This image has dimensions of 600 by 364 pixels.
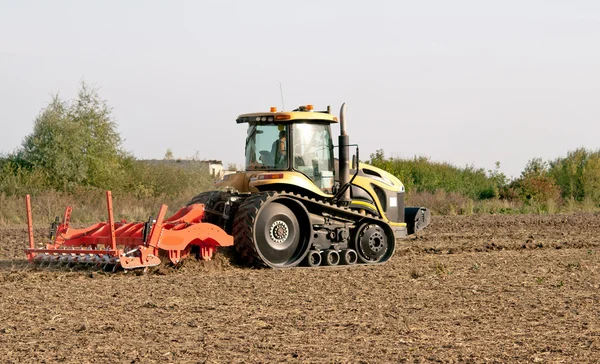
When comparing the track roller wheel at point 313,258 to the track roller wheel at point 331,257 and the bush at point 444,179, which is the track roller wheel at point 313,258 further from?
the bush at point 444,179

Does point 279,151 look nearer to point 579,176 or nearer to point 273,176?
point 273,176

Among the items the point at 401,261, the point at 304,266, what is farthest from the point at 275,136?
the point at 401,261

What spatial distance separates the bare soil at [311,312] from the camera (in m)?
7.63

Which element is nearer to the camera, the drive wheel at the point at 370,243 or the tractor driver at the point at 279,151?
the tractor driver at the point at 279,151

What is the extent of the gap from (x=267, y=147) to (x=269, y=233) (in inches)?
58.9

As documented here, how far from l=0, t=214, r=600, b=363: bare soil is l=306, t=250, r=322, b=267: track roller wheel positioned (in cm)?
59

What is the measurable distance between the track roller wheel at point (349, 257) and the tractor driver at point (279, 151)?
1.89m

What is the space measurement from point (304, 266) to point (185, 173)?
69.2 feet

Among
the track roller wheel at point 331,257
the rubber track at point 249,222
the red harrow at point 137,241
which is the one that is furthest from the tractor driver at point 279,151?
the track roller wheel at point 331,257

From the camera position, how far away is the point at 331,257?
14.6 m

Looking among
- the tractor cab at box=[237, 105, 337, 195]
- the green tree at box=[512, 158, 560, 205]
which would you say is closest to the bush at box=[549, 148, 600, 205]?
the green tree at box=[512, 158, 560, 205]

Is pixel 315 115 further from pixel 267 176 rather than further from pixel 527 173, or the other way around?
pixel 527 173

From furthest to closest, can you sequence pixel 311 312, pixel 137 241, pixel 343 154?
pixel 343 154 → pixel 137 241 → pixel 311 312

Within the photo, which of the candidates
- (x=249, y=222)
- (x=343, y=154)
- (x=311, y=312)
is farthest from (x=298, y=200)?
(x=311, y=312)
